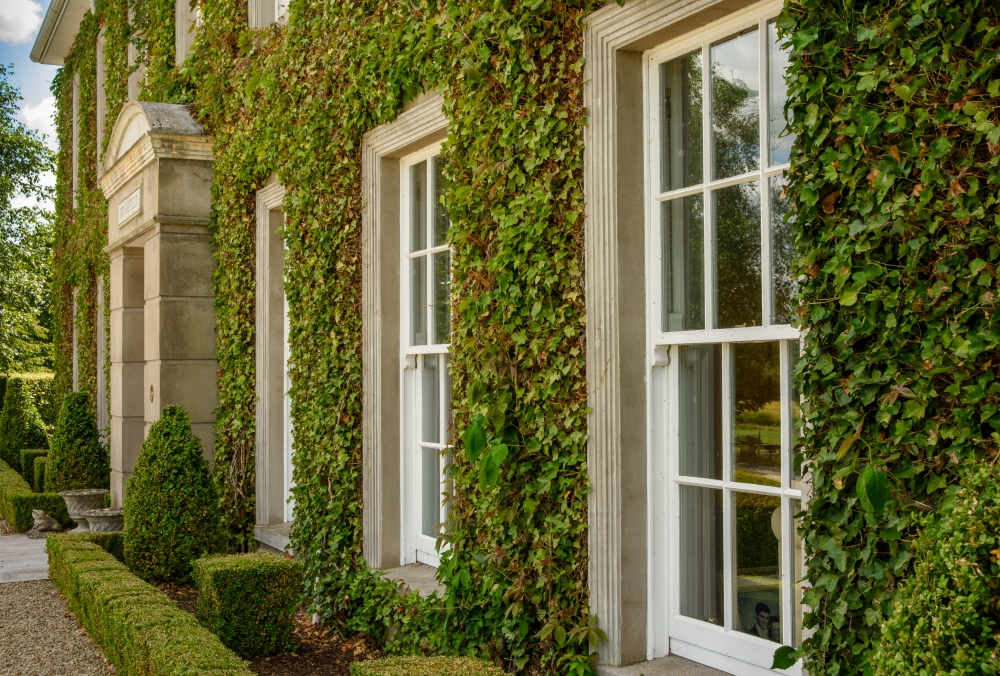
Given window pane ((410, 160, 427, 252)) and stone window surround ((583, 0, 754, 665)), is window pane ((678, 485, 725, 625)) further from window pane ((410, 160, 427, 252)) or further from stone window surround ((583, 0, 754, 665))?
window pane ((410, 160, 427, 252))

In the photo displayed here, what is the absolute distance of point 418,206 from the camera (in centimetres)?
610

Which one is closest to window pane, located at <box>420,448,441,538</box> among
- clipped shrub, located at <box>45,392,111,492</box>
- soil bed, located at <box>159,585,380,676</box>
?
soil bed, located at <box>159,585,380,676</box>

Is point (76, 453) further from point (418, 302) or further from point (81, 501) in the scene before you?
point (418, 302)

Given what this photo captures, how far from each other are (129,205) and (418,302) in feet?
16.7

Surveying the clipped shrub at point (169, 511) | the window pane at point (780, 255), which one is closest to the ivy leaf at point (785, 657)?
the window pane at point (780, 255)

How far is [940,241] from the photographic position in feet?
8.75

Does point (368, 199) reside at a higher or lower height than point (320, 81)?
lower

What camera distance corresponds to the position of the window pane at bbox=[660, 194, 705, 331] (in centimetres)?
384

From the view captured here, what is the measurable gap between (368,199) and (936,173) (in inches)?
162

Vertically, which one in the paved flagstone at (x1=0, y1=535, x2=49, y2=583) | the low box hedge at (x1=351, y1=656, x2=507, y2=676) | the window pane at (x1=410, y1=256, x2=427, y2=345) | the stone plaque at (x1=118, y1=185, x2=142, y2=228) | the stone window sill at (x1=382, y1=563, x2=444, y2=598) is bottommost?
the paved flagstone at (x1=0, y1=535, x2=49, y2=583)

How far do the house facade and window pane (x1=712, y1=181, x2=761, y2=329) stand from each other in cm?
1

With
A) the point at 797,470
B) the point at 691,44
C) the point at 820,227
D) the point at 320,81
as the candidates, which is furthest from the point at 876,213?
the point at 320,81

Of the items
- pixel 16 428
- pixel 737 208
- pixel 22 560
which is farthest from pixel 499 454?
pixel 16 428

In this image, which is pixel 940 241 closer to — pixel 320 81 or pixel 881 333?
pixel 881 333
